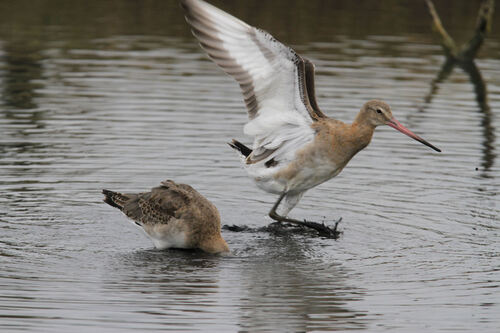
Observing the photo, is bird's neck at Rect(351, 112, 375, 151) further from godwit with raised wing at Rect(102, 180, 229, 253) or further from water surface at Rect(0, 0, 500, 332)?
godwit with raised wing at Rect(102, 180, 229, 253)

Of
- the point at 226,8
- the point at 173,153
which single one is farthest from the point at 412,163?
the point at 226,8

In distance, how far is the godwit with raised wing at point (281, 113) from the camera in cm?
902

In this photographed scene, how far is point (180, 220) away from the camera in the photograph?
8.53m

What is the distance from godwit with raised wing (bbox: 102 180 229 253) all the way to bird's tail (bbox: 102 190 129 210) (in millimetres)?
333

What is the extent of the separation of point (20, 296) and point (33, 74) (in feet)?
32.0

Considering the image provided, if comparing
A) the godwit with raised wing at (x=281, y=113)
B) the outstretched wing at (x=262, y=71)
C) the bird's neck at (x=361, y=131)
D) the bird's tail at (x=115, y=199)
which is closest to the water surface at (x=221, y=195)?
the bird's tail at (x=115, y=199)

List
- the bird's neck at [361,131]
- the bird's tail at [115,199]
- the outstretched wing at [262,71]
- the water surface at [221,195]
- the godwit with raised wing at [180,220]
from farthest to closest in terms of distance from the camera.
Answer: the bird's neck at [361,131], the bird's tail at [115,199], the outstretched wing at [262,71], the godwit with raised wing at [180,220], the water surface at [221,195]

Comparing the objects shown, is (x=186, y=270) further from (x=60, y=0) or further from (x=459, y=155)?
(x=60, y=0)

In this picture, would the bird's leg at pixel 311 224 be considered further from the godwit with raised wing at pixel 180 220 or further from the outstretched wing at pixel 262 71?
the godwit with raised wing at pixel 180 220

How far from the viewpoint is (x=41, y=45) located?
19.0 metres

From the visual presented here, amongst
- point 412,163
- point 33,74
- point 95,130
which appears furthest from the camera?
point 33,74

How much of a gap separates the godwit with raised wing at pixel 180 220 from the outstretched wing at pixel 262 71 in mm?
1122

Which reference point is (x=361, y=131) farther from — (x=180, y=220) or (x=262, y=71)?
(x=180, y=220)

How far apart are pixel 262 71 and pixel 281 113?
0.47 m
